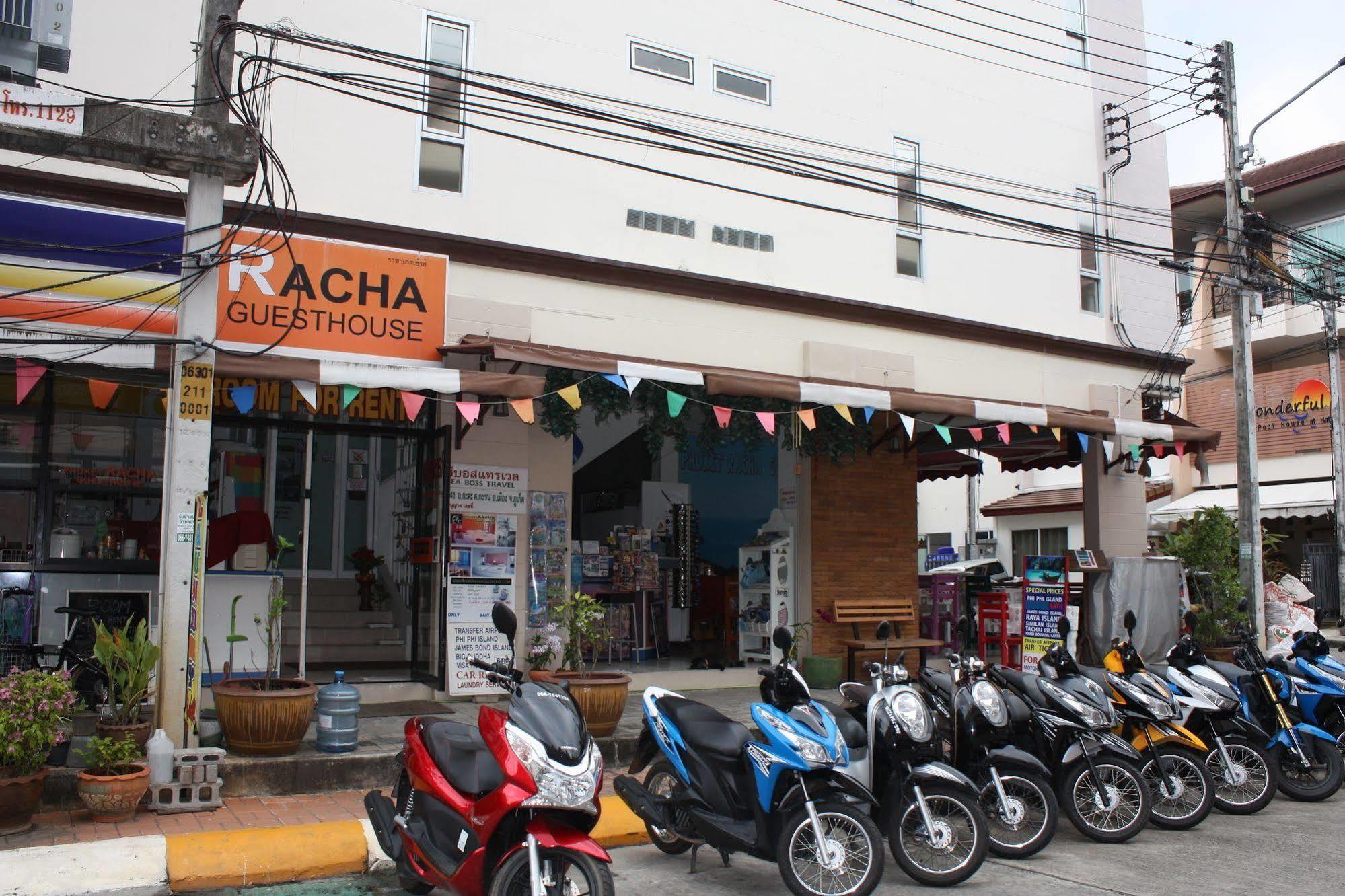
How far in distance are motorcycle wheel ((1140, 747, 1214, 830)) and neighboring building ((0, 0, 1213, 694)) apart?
4804 millimetres

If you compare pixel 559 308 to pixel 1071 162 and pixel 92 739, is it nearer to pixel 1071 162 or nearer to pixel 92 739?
pixel 92 739

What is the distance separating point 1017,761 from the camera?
684 cm

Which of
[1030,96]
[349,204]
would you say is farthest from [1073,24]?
[349,204]

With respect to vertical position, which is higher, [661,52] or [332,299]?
[661,52]

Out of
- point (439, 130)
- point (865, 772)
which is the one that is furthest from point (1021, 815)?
point (439, 130)

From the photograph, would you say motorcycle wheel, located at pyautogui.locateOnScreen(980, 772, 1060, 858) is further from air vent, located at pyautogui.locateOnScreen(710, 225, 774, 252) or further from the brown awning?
air vent, located at pyautogui.locateOnScreen(710, 225, 774, 252)

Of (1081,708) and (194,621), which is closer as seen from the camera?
(1081,708)

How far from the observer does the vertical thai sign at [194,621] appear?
782 centimetres

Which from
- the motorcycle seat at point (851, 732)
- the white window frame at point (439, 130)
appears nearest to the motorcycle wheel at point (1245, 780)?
the motorcycle seat at point (851, 732)

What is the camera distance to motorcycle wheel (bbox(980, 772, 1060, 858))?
6832 millimetres

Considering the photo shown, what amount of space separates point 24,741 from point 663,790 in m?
3.95

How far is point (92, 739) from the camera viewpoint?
23.5 feet

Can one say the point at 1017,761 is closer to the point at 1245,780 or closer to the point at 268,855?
the point at 1245,780

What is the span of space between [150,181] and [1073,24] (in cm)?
1314
